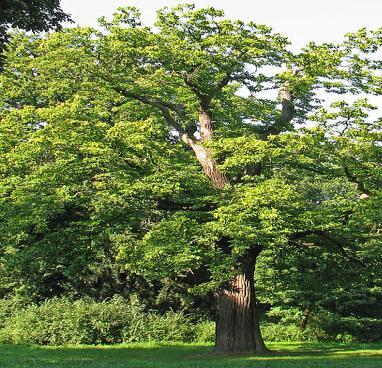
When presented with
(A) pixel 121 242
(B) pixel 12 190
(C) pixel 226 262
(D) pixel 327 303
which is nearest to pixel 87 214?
(B) pixel 12 190

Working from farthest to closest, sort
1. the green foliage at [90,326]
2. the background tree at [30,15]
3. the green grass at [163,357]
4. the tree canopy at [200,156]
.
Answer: the green foliage at [90,326], the tree canopy at [200,156], the green grass at [163,357], the background tree at [30,15]

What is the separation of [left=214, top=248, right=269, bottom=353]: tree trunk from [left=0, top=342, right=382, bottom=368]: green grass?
78cm

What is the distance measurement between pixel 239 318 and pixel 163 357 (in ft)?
9.82

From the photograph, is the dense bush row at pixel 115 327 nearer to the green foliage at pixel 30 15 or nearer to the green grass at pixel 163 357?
the green grass at pixel 163 357

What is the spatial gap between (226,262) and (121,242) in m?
11.3

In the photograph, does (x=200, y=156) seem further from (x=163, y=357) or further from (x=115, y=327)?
(x=115, y=327)

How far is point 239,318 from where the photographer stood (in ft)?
66.6

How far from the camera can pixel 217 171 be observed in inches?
834

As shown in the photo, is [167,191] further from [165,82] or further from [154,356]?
[154,356]

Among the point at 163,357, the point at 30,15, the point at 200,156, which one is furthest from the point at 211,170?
the point at 30,15

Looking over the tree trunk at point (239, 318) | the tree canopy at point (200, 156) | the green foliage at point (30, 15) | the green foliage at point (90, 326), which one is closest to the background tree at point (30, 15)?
the green foliage at point (30, 15)

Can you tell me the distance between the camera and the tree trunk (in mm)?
20250

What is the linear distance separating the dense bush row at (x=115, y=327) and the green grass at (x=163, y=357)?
1650 mm

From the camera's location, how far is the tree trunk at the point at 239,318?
797 inches
